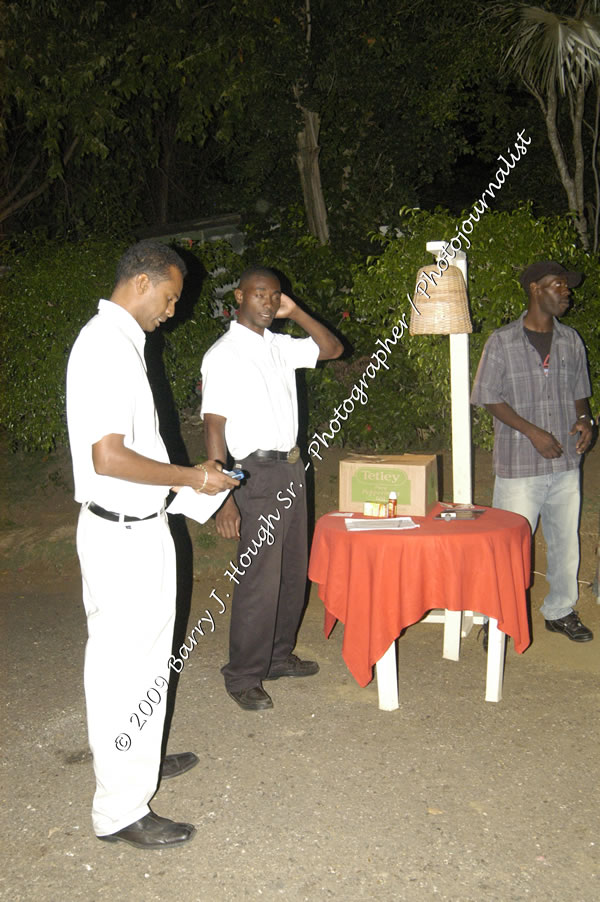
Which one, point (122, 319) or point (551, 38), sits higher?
point (551, 38)

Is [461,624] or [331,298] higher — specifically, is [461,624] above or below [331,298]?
below

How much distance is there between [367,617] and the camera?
409 cm

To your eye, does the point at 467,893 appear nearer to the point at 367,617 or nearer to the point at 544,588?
the point at 367,617

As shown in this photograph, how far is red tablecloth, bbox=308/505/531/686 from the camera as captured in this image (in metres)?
4.02

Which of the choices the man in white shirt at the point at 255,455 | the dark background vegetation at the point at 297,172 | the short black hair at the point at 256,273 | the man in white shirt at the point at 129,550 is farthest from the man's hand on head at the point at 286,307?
the dark background vegetation at the point at 297,172

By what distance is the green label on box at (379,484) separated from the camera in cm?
446

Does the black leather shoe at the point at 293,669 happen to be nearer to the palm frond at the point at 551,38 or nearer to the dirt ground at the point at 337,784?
the dirt ground at the point at 337,784

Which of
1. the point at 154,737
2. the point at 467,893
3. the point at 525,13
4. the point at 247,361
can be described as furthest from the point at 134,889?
the point at 525,13

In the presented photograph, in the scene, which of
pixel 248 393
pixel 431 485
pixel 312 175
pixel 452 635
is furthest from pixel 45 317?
pixel 452 635

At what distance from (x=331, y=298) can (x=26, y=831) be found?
6.37 meters

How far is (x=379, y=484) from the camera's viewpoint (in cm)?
449

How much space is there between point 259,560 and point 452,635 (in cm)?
128

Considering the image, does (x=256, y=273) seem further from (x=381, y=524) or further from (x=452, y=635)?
(x=452, y=635)

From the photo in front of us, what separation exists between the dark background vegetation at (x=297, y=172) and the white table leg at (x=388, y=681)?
3239 millimetres
